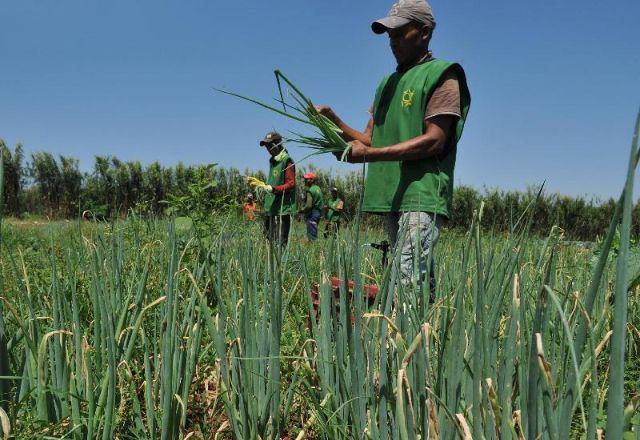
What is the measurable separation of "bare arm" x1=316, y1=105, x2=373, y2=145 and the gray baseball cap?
0.39 m

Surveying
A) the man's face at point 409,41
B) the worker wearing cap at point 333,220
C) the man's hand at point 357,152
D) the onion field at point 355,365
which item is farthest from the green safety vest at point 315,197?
the onion field at point 355,365

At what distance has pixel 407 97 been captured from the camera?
193 cm

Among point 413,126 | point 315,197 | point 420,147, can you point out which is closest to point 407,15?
point 413,126

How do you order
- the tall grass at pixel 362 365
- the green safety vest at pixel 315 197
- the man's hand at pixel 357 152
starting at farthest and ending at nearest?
the green safety vest at pixel 315 197 → the man's hand at pixel 357 152 → the tall grass at pixel 362 365

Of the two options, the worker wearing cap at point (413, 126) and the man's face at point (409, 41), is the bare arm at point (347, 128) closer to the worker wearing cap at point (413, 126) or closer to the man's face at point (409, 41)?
the worker wearing cap at point (413, 126)

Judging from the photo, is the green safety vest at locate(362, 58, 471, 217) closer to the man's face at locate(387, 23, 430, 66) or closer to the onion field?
the man's face at locate(387, 23, 430, 66)

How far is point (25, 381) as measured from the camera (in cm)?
93

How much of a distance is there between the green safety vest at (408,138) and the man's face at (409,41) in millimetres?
73

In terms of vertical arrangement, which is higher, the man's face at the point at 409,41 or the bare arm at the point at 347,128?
the man's face at the point at 409,41

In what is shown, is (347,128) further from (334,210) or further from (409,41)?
(334,210)

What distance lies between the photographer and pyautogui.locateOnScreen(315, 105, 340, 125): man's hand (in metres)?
1.97

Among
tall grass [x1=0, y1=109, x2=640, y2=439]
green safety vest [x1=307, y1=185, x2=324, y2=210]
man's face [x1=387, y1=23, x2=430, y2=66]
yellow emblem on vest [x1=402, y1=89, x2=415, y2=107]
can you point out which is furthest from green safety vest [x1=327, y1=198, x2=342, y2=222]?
man's face [x1=387, y1=23, x2=430, y2=66]

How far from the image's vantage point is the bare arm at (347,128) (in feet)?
6.57

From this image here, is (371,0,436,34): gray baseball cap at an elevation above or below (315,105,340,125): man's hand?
above
